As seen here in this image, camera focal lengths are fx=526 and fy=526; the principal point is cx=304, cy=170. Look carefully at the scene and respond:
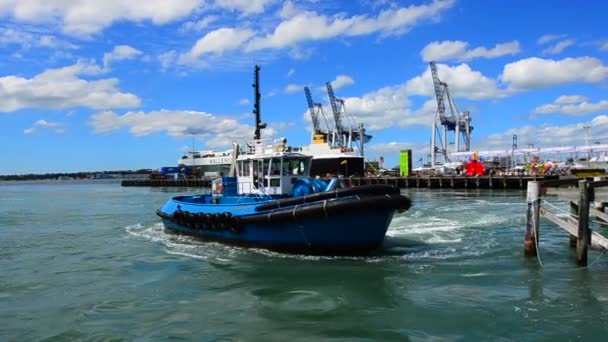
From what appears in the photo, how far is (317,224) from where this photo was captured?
1227 centimetres

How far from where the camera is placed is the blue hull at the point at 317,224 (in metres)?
Result: 11.9

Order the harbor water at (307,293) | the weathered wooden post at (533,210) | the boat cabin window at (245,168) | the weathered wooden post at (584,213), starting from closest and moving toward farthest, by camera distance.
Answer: the harbor water at (307,293), the weathered wooden post at (584,213), the weathered wooden post at (533,210), the boat cabin window at (245,168)

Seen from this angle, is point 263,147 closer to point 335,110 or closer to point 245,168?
point 245,168

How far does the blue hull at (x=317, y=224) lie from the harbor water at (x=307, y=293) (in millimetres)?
342

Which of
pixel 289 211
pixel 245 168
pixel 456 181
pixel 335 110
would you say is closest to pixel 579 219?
pixel 289 211

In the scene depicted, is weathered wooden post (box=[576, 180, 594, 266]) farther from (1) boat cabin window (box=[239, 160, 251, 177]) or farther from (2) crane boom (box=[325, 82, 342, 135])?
(2) crane boom (box=[325, 82, 342, 135])

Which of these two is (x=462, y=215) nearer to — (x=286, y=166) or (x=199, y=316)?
(x=286, y=166)

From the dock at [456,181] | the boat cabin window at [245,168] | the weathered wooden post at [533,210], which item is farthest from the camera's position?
the dock at [456,181]

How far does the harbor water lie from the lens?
24.7 feet

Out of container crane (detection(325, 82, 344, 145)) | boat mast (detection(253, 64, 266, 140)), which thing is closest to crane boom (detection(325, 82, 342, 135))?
container crane (detection(325, 82, 344, 145))

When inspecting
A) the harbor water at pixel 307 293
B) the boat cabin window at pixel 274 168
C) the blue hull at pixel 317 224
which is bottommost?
the harbor water at pixel 307 293

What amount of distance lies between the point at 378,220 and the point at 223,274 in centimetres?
374

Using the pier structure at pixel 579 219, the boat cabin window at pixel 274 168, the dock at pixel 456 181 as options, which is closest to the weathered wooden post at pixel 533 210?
the pier structure at pixel 579 219

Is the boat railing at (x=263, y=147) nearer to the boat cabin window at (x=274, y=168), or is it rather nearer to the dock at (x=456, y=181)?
the boat cabin window at (x=274, y=168)
